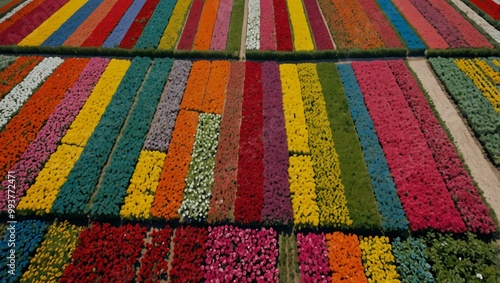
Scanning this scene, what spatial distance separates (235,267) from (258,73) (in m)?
14.8

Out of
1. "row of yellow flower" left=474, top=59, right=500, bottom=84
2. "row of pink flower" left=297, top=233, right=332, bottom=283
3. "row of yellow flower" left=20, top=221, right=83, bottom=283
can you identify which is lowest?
"row of yellow flower" left=20, top=221, right=83, bottom=283

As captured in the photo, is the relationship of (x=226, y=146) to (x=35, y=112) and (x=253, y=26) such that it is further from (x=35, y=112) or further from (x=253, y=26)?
(x=253, y=26)

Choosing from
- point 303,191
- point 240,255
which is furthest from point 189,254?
point 303,191

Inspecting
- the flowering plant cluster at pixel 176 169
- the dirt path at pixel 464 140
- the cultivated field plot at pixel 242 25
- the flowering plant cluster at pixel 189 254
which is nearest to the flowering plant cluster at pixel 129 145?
the flowering plant cluster at pixel 176 169

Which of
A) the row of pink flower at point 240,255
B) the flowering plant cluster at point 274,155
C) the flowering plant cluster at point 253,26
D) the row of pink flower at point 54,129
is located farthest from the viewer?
the flowering plant cluster at point 253,26

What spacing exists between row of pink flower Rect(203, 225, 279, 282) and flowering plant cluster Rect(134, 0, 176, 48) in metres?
18.9

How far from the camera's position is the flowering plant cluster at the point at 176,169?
16.3 m

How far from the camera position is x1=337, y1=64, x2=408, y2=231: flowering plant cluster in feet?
51.5

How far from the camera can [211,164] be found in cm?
1831

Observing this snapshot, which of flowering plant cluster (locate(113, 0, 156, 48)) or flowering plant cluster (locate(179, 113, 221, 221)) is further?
flowering plant cluster (locate(113, 0, 156, 48))

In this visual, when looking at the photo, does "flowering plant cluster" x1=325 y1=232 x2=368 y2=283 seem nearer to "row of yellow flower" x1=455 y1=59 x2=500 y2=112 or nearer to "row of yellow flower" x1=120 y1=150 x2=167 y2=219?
"row of yellow flower" x1=120 y1=150 x2=167 y2=219

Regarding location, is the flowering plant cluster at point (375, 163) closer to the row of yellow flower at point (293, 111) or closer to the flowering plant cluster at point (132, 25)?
the row of yellow flower at point (293, 111)

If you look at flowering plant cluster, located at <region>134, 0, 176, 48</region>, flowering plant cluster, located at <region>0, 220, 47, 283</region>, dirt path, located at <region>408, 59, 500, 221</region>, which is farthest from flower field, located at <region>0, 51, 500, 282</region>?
flowering plant cluster, located at <region>134, 0, 176, 48</region>

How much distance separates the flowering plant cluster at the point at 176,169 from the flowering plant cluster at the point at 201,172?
302 millimetres
